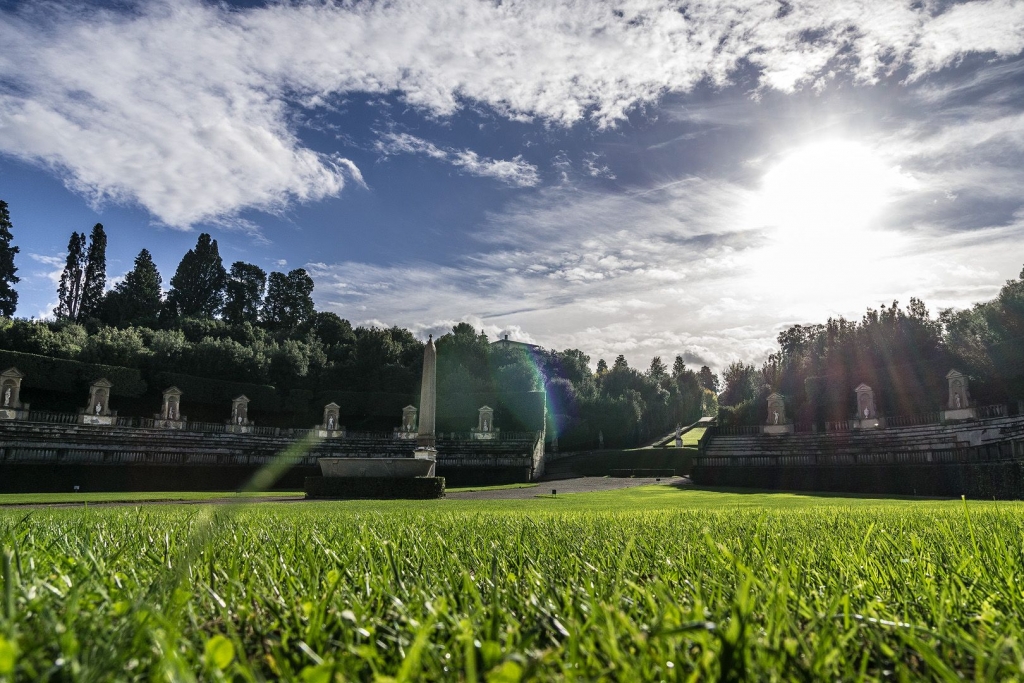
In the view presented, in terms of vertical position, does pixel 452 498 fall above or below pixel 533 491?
above

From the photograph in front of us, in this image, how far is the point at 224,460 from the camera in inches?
1122

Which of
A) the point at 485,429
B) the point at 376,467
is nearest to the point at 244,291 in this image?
the point at 485,429

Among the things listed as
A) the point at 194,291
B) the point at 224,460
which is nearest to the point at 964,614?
the point at 224,460

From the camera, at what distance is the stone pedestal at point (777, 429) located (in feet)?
157

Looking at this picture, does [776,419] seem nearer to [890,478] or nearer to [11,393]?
[890,478]

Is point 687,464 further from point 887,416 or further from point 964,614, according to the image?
point 964,614

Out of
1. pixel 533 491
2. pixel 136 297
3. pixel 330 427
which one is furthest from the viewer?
pixel 136 297

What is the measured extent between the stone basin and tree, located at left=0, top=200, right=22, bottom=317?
54.5 metres

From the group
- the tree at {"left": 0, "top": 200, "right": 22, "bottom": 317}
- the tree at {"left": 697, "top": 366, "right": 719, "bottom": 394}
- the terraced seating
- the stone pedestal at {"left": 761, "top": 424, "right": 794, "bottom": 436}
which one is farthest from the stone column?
the tree at {"left": 697, "top": 366, "right": 719, "bottom": 394}

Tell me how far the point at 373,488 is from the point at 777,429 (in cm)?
3819

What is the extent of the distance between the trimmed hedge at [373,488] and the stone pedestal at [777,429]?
3631 cm

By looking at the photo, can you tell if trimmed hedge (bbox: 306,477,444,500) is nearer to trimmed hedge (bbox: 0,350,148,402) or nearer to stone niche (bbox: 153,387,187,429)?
A: stone niche (bbox: 153,387,187,429)

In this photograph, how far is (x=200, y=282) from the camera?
73.6m

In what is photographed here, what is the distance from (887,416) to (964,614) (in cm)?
5023
